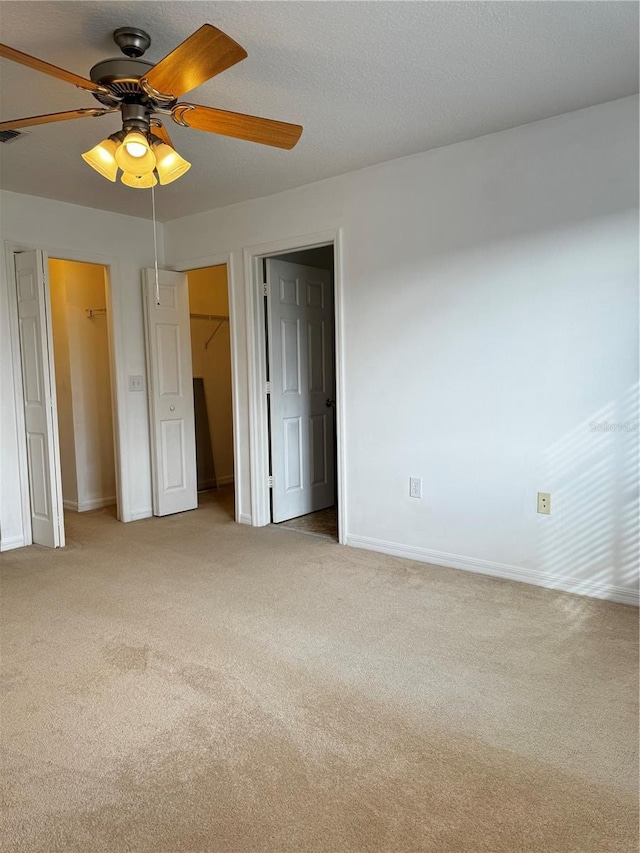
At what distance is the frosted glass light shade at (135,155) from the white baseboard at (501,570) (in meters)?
2.65

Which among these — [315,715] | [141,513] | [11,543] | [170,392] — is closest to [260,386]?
[170,392]

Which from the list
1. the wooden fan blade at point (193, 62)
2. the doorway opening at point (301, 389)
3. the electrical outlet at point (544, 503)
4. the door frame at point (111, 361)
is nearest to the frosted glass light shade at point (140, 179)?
the wooden fan blade at point (193, 62)

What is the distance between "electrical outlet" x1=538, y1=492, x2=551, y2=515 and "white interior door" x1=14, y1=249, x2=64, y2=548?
126 inches

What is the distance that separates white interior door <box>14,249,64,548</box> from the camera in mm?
4082

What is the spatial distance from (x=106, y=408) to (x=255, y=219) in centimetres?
238

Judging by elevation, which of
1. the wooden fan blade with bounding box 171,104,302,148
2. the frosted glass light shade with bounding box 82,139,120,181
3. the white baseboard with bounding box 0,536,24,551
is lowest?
the white baseboard with bounding box 0,536,24,551

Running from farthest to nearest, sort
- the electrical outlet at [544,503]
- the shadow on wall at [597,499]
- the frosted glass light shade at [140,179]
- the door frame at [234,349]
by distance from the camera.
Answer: the door frame at [234,349]
the electrical outlet at [544,503]
the shadow on wall at [597,499]
the frosted glass light shade at [140,179]

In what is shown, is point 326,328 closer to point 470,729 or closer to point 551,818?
point 470,729

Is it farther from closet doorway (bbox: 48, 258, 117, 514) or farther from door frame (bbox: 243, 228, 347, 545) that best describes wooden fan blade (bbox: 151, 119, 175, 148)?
closet doorway (bbox: 48, 258, 117, 514)

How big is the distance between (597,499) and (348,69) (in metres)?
2.37

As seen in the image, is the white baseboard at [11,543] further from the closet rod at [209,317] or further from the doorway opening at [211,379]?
the closet rod at [209,317]

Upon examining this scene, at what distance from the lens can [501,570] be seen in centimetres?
342

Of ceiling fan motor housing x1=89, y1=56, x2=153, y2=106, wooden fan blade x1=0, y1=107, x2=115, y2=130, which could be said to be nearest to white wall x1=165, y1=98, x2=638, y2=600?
ceiling fan motor housing x1=89, y1=56, x2=153, y2=106

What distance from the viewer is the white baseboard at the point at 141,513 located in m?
4.94
